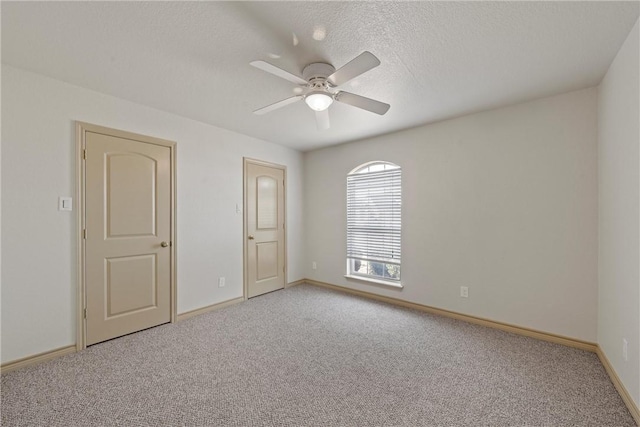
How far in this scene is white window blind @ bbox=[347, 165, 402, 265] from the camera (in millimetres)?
3889

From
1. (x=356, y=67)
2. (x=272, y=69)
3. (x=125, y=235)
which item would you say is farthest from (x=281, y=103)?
(x=125, y=235)

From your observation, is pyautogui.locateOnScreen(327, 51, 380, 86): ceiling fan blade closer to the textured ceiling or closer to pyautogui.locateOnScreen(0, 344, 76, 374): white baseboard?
the textured ceiling

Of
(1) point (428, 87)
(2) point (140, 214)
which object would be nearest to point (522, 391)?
(1) point (428, 87)

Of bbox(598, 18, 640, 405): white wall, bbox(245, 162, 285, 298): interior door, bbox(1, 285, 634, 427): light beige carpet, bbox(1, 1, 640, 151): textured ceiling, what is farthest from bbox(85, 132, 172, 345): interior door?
bbox(598, 18, 640, 405): white wall

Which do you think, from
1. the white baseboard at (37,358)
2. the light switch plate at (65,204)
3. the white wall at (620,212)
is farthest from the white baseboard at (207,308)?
the white wall at (620,212)

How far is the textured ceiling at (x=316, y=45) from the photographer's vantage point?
1576 mm

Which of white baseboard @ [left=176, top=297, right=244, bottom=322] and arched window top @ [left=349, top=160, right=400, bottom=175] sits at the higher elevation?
arched window top @ [left=349, top=160, right=400, bottom=175]

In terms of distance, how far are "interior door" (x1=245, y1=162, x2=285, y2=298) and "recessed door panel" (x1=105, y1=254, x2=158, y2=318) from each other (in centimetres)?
130

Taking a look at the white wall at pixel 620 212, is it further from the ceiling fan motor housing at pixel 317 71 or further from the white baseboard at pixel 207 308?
the white baseboard at pixel 207 308

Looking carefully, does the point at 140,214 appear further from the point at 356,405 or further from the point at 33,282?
the point at 356,405

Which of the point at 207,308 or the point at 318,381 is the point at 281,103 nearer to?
the point at 318,381

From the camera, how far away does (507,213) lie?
9.55 feet

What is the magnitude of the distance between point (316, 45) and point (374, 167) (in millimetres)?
2516

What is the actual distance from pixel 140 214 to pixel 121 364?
4.67ft
